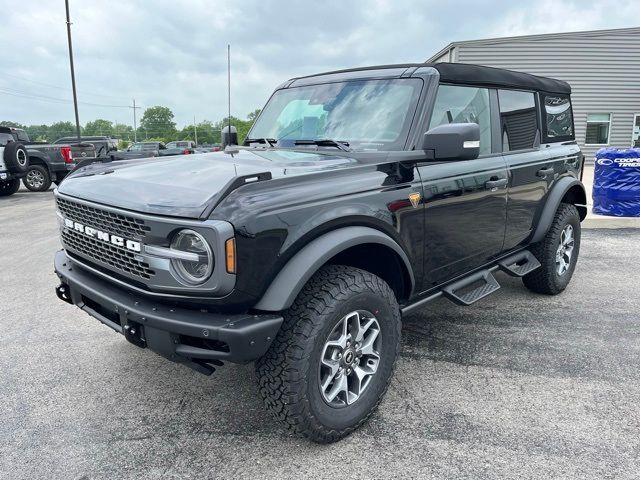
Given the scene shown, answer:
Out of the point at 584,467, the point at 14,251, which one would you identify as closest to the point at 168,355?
the point at 584,467

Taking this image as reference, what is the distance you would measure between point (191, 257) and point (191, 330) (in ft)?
1.01

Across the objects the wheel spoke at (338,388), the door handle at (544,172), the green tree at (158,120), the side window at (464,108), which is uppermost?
the green tree at (158,120)

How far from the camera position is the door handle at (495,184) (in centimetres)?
341

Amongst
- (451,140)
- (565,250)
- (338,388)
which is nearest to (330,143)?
(451,140)

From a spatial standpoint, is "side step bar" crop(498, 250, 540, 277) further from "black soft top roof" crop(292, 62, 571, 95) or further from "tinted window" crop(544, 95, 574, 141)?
"black soft top roof" crop(292, 62, 571, 95)

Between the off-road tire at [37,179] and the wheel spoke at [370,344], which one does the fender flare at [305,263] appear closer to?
the wheel spoke at [370,344]

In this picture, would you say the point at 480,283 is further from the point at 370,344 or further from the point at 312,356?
the point at 312,356

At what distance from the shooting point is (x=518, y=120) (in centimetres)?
402

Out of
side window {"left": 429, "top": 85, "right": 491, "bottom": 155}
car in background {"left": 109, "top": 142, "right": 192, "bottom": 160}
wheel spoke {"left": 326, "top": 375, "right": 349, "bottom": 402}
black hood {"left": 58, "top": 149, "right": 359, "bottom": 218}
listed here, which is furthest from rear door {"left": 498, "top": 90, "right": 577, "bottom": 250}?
car in background {"left": 109, "top": 142, "right": 192, "bottom": 160}

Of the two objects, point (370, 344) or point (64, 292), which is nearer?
point (370, 344)

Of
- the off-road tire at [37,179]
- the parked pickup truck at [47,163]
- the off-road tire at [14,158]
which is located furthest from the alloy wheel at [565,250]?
the off-road tire at [37,179]

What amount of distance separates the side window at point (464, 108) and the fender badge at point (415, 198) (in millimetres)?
518

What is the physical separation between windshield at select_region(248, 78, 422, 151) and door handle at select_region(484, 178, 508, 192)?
0.81 m

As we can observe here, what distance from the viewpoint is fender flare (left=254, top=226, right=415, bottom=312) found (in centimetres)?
216
